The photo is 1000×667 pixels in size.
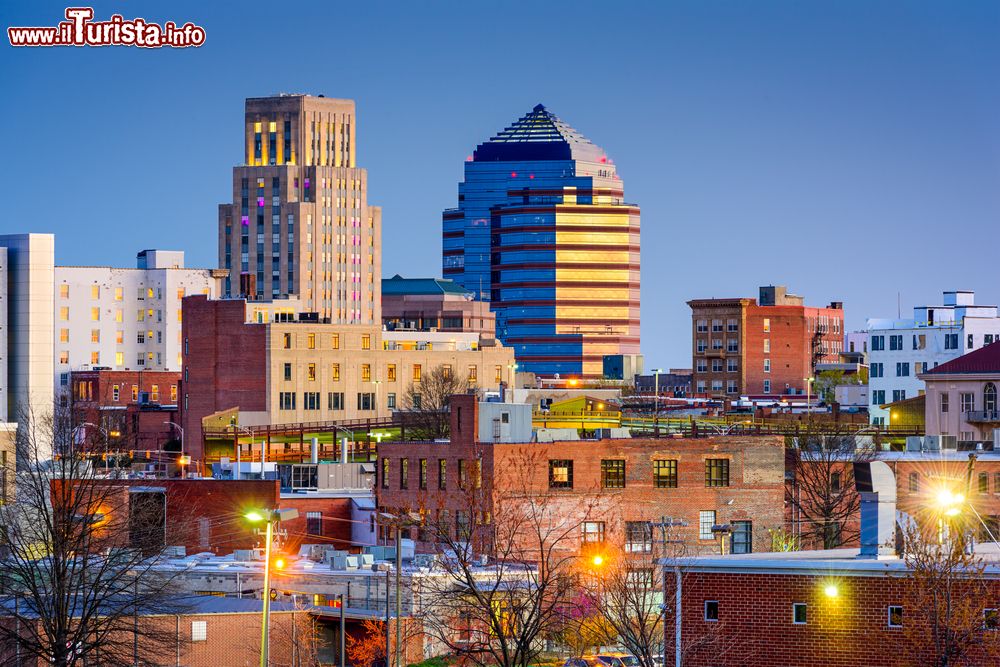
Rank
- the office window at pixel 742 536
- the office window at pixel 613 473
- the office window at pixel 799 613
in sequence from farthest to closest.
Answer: the office window at pixel 742 536, the office window at pixel 613 473, the office window at pixel 799 613

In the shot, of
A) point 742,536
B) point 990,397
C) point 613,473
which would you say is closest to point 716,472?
point 742,536

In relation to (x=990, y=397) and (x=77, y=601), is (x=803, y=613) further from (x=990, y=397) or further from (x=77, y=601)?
(x=990, y=397)

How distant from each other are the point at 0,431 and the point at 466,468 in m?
27.8

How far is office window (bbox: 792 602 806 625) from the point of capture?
53.2 m

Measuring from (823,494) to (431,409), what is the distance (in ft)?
255

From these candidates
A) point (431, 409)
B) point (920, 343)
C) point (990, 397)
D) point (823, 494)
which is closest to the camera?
point (823, 494)

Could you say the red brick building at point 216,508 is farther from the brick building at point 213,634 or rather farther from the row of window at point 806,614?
the row of window at point 806,614

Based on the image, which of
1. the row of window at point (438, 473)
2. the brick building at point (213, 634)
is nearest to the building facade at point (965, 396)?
the row of window at point (438, 473)

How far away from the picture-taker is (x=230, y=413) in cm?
18462

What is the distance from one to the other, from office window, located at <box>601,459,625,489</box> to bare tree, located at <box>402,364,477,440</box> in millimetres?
46306

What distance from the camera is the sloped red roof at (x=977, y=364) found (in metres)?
147

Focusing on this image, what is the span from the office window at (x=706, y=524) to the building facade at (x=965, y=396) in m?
42.7

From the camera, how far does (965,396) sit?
5827 inches

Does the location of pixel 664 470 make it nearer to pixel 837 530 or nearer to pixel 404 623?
pixel 837 530
